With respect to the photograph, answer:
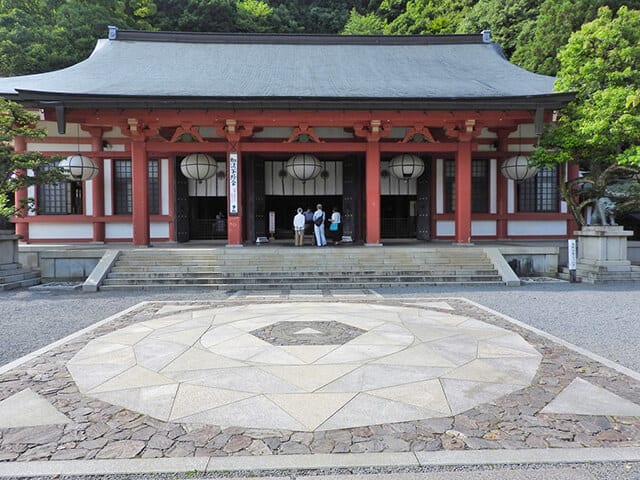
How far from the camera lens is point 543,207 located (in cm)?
1421

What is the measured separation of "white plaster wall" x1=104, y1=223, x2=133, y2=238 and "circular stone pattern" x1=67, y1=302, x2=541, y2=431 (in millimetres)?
8438

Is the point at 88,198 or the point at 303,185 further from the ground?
the point at 303,185

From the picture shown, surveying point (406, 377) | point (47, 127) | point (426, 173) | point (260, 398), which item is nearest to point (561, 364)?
point (406, 377)

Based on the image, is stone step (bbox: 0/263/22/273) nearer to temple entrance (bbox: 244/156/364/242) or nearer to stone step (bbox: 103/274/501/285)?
stone step (bbox: 103/274/501/285)

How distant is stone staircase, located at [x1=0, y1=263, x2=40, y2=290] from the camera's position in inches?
374

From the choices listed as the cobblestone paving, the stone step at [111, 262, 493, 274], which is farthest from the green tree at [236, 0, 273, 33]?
the cobblestone paving

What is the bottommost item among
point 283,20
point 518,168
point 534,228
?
point 534,228

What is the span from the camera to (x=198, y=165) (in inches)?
494

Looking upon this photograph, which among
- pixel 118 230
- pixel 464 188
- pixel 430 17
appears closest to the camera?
pixel 464 188

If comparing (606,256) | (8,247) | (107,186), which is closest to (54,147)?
(107,186)

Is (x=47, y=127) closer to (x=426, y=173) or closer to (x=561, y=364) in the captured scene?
(x=426, y=173)

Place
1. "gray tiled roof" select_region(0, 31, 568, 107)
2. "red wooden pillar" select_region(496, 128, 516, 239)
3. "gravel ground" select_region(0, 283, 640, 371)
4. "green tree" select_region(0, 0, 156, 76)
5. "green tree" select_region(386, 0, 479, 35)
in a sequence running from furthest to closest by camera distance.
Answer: "green tree" select_region(386, 0, 479, 35), "green tree" select_region(0, 0, 156, 76), "red wooden pillar" select_region(496, 128, 516, 239), "gray tiled roof" select_region(0, 31, 568, 107), "gravel ground" select_region(0, 283, 640, 371)

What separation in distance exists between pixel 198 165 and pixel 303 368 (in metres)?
9.86

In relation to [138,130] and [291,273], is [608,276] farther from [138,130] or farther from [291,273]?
[138,130]
